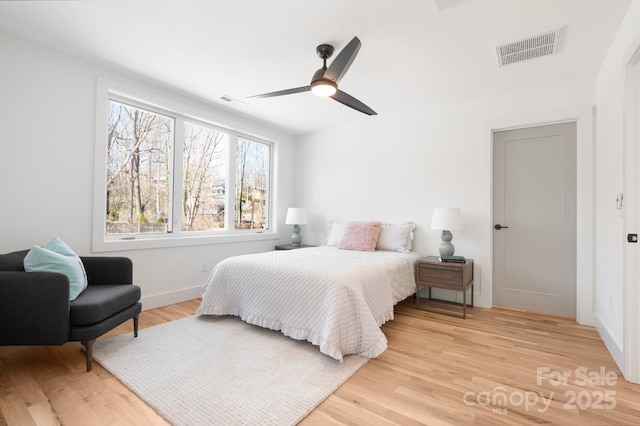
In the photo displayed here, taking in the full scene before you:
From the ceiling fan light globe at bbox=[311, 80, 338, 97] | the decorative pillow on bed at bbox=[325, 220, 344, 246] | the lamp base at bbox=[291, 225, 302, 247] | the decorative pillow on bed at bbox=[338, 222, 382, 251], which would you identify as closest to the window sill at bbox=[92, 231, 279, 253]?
the lamp base at bbox=[291, 225, 302, 247]

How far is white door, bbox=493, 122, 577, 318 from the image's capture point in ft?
10.4

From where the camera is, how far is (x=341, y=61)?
86.4 inches

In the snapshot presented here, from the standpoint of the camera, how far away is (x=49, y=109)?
263 cm

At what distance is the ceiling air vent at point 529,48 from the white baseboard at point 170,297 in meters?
4.10

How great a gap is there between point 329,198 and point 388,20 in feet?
9.89

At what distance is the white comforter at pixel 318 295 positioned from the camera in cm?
221

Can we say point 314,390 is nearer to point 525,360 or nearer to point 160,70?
point 525,360

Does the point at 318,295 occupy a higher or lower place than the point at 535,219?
lower

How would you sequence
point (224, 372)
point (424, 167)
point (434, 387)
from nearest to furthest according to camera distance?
point (434, 387), point (224, 372), point (424, 167)

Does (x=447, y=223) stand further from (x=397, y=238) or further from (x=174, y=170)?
(x=174, y=170)

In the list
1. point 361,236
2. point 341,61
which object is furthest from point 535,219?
point 341,61

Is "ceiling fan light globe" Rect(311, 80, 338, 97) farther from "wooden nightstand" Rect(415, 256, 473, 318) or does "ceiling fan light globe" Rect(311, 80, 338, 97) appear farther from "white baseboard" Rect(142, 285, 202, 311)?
"white baseboard" Rect(142, 285, 202, 311)

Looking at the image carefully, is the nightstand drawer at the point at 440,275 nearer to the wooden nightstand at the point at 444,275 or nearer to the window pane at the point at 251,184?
the wooden nightstand at the point at 444,275

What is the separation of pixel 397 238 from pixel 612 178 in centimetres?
207
